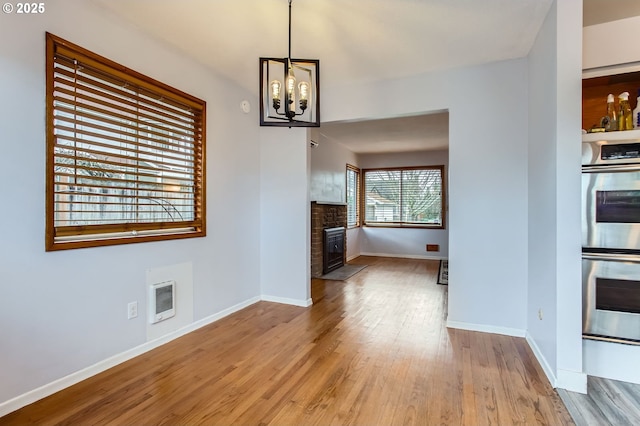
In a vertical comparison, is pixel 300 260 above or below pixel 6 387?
above

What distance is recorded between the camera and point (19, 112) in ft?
6.17

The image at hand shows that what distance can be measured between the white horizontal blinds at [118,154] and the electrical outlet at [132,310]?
595mm

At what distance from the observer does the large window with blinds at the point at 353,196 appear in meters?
7.52

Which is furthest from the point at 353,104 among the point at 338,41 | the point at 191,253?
the point at 191,253

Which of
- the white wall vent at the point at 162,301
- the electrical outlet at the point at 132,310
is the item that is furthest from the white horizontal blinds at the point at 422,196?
the electrical outlet at the point at 132,310

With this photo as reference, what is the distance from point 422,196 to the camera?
7770 millimetres

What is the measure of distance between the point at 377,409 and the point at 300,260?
2196 millimetres

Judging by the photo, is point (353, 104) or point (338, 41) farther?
point (353, 104)

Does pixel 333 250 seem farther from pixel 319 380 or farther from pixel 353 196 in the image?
pixel 319 380

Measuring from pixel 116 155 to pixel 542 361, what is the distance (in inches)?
139

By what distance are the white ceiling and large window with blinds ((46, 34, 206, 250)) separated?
1.61ft

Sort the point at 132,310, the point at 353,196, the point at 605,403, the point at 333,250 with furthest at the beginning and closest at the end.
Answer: the point at 353,196
the point at 333,250
the point at 132,310
the point at 605,403

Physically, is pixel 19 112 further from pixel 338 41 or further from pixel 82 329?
pixel 338 41

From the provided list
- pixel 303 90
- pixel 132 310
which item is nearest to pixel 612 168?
pixel 303 90
